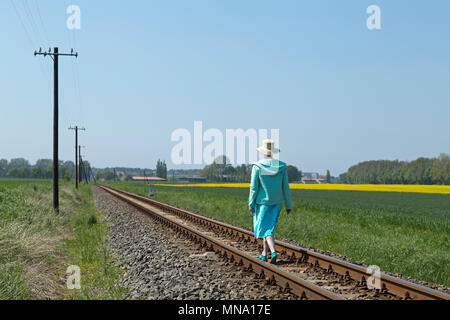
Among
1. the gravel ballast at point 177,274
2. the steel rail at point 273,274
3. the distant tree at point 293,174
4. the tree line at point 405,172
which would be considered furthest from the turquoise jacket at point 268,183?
the distant tree at point 293,174

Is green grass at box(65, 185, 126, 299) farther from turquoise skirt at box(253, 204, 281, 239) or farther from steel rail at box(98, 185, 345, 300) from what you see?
turquoise skirt at box(253, 204, 281, 239)

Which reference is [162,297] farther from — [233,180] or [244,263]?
[233,180]

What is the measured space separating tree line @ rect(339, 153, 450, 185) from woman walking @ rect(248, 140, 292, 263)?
124m

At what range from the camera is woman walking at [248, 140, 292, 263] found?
7.42 metres

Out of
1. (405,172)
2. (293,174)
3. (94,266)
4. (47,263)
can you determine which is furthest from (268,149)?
(405,172)

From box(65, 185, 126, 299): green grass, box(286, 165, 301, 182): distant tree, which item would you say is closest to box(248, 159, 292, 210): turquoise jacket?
box(65, 185, 126, 299): green grass

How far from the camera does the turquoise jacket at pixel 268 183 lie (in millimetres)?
7422

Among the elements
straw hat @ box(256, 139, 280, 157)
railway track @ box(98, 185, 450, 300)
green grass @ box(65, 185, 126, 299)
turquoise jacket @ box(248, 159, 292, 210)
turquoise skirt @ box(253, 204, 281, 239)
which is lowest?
green grass @ box(65, 185, 126, 299)

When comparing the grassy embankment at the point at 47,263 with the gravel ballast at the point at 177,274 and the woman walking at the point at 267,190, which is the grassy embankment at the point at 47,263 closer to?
the gravel ballast at the point at 177,274
